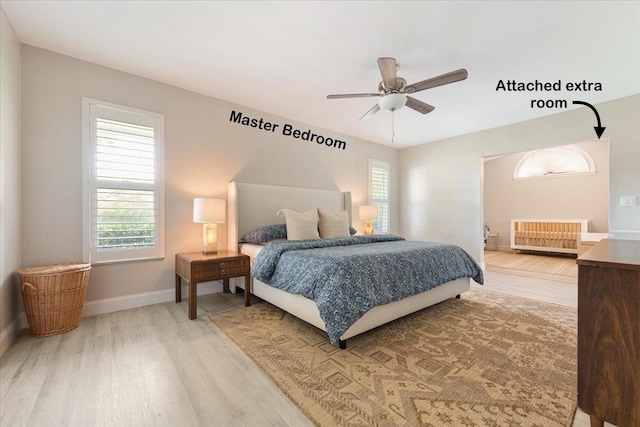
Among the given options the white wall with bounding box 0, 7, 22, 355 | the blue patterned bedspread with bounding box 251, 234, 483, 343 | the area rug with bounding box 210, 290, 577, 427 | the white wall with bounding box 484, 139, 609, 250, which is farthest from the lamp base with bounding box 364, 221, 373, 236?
the white wall with bounding box 484, 139, 609, 250

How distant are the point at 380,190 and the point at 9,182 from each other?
5246 mm

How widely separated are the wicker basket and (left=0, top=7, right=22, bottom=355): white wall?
Result: 0.38 ft

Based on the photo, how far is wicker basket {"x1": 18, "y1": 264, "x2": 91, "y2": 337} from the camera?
7.09 feet

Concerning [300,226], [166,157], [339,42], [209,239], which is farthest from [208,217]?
[339,42]

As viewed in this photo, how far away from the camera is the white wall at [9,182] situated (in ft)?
6.63

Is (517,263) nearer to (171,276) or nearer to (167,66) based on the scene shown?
(171,276)

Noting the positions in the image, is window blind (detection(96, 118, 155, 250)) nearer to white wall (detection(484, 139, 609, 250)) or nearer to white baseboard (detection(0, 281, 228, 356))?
white baseboard (detection(0, 281, 228, 356))

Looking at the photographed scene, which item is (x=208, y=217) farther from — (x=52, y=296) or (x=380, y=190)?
(x=380, y=190)

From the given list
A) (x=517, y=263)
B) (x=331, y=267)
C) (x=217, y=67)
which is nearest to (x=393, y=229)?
(x=517, y=263)

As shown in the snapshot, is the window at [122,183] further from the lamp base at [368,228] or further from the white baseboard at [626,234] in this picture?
the white baseboard at [626,234]

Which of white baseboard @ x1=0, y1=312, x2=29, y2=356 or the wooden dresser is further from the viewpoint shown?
white baseboard @ x1=0, y1=312, x2=29, y2=356

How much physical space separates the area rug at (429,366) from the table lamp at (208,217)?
815 millimetres

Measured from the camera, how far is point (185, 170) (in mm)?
3281

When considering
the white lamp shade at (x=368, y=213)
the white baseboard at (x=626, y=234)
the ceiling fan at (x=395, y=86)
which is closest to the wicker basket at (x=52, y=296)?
the ceiling fan at (x=395, y=86)
